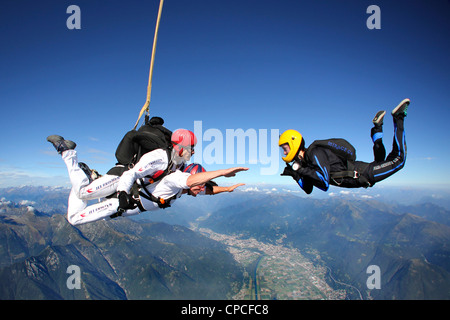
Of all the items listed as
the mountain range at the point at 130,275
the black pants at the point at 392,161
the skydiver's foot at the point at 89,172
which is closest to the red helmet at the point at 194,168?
the skydiver's foot at the point at 89,172

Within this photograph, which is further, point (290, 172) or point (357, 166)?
point (357, 166)

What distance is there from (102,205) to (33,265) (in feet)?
756

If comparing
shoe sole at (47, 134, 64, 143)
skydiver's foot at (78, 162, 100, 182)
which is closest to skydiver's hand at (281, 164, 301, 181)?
skydiver's foot at (78, 162, 100, 182)

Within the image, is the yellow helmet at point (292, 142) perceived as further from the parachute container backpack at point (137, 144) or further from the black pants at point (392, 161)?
the parachute container backpack at point (137, 144)

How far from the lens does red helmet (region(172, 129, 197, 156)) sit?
4.61 meters

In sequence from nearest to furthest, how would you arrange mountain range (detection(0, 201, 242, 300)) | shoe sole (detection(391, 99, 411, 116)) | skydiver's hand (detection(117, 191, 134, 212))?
skydiver's hand (detection(117, 191, 134, 212)) → shoe sole (detection(391, 99, 411, 116)) → mountain range (detection(0, 201, 242, 300))

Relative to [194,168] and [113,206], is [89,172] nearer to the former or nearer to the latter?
[113,206]

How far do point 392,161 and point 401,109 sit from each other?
1.18 m

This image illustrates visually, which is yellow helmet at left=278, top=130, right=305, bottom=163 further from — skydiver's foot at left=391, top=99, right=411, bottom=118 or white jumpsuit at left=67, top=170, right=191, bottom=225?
white jumpsuit at left=67, top=170, right=191, bottom=225

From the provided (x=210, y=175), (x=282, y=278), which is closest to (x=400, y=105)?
(x=210, y=175)

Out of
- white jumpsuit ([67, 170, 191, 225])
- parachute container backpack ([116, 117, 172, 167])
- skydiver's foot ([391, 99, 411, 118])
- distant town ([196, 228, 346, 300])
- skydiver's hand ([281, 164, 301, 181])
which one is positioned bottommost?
distant town ([196, 228, 346, 300])

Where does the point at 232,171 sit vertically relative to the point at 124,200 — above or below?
above

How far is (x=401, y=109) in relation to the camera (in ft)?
14.3
